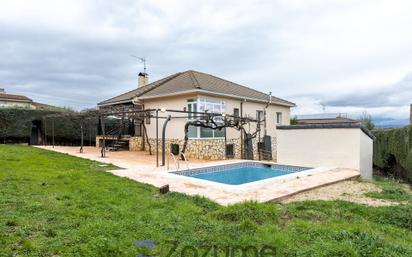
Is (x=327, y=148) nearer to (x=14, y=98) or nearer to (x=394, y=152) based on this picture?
(x=394, y=152)

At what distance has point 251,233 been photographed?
13.9ft

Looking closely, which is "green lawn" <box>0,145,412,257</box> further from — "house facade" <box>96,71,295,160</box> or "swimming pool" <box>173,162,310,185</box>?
"house facade" <box>96,71,295,160</box>

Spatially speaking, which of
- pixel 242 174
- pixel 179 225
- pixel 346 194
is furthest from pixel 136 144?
pixel 179 225

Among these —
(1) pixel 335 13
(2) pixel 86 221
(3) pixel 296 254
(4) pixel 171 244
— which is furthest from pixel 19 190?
(1) pixel 335 13

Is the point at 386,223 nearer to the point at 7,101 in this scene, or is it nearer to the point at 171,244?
the point at 171,244

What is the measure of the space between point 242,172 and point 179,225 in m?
9.75

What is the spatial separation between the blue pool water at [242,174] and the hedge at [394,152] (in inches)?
193

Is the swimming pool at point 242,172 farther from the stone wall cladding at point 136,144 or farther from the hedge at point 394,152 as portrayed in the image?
the stone wall cladding at point 136,144

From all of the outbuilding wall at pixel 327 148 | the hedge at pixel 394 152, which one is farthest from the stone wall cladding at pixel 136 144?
the hedge at pixel 394 152

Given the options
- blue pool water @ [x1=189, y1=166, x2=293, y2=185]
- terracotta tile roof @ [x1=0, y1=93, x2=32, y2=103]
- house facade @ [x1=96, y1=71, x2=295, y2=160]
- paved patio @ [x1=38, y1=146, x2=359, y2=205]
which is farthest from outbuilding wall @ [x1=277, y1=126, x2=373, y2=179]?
terracotta tile roof @ [x1=0, y1=93, x2=32, y2=103]

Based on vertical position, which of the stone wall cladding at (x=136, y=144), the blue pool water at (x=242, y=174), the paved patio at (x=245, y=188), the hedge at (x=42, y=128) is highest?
the hedge at (x=42, y=128)

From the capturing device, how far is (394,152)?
1368 cm

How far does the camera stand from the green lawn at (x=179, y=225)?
11.8 feet

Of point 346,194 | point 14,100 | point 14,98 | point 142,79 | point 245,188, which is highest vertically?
point 142,79
